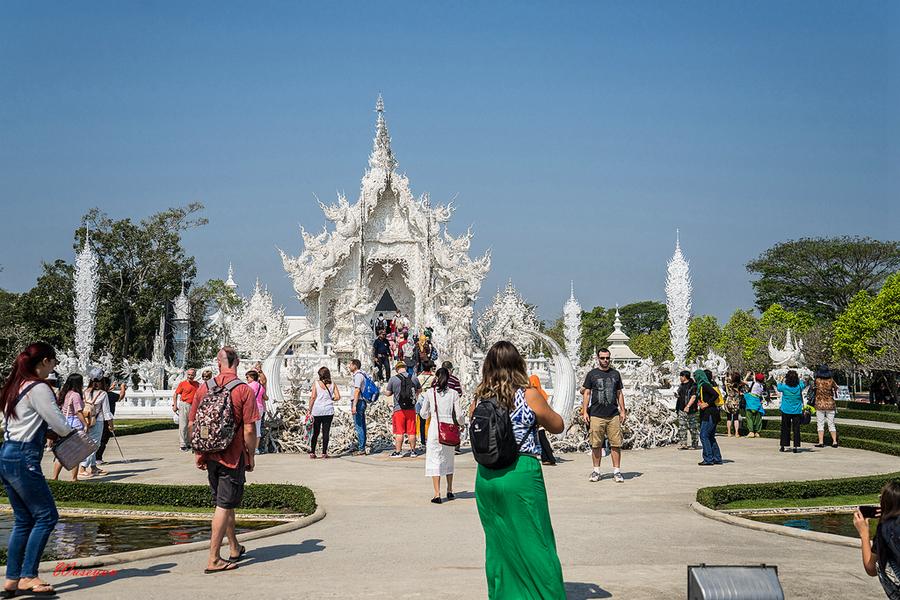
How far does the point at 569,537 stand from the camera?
8.93 m

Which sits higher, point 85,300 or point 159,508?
point 85,300

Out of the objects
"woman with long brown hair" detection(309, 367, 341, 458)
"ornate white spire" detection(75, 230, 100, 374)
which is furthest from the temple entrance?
"woman with long brown hair" detection(309, 367, 341, 458)

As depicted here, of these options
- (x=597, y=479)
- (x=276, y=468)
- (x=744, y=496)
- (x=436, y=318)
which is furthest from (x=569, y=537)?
(x=436, y=318)

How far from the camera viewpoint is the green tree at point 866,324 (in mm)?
46375

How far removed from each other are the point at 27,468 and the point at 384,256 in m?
27.3

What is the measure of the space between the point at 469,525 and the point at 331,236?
24.9 metres

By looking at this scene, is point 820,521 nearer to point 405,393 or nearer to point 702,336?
point 405,393

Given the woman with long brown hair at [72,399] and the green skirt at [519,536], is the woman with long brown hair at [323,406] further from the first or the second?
the green skirt at [519,536]

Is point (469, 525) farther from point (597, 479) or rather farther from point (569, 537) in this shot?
point (597, 479)

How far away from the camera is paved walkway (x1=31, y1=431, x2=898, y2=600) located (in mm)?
6770

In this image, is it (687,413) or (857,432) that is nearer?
Result: (687,413)

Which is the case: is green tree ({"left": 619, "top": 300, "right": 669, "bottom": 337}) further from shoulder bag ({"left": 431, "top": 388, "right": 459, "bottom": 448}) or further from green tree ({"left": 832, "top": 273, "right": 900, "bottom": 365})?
shoulder bag ({"left": 431, "top": 388, "right": 459, "bottom": 448})

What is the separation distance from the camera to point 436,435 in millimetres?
11328

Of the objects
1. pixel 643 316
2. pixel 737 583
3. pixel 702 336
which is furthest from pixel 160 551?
pixel 643 316
